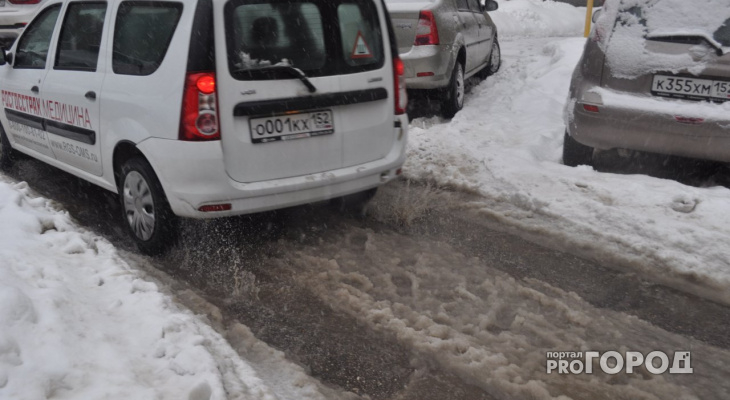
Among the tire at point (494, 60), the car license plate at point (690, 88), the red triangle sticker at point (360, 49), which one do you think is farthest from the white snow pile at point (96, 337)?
the tire at point (494, 60)

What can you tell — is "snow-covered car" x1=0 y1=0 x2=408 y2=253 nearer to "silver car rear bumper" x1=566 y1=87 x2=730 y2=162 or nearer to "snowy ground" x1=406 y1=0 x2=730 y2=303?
"snowy ground" x1=406 y1=0 x2=730 y2=303

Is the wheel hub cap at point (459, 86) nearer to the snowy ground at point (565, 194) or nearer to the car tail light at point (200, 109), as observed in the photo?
the snowy ground at point (565, 194)

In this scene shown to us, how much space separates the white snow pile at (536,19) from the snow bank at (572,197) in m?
11.5

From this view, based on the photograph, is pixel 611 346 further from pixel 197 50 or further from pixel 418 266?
pixel 197 50

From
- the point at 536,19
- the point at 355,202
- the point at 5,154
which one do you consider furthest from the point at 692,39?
the point at 536,19

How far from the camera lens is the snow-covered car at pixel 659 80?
4.95 m

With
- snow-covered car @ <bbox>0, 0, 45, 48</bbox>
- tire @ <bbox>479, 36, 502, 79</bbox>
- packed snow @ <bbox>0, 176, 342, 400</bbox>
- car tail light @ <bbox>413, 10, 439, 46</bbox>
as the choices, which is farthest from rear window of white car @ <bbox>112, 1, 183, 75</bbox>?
snow-covered car @ <bbox>0, 0, 45, 48</bbox>

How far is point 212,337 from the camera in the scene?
316 centimetres

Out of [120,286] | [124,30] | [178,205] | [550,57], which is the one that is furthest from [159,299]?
[550,57]

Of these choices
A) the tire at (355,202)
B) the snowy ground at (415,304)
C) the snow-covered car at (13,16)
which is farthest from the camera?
the snow-covered car at (13,16)

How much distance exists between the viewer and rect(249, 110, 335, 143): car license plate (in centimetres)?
393

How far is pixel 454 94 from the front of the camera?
321 inches

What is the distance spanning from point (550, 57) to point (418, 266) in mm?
7648

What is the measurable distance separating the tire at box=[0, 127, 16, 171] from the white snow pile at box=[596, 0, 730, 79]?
5.58 m
